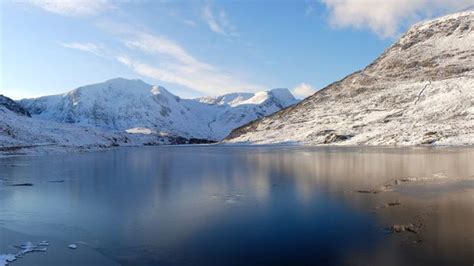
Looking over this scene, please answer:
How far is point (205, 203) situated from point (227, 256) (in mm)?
10881

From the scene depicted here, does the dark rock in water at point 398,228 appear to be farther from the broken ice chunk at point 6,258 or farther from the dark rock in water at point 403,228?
the broken ice chunk at point 6,258

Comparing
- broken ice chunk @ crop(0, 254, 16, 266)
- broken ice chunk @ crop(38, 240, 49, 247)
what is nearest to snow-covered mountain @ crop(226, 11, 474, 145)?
broken ice chunk @ crop(38, 240, 49, 247)

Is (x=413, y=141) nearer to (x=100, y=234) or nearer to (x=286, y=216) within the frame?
(x=286, y=216)

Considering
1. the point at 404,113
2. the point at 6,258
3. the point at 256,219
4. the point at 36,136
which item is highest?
the point at 404,113

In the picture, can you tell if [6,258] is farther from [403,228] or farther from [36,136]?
[36,136]

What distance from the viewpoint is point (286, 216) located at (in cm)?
2173

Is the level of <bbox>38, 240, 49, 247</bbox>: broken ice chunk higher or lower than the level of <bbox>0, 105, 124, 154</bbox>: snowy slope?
lower

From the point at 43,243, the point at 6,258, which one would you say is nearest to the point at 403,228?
the point at 43,243

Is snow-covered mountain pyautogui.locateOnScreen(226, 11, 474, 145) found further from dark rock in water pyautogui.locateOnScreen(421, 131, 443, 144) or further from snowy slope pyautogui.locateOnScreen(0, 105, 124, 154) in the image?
snowy slope pyautogui.locateOnScreen(0, 105, 124, 154)

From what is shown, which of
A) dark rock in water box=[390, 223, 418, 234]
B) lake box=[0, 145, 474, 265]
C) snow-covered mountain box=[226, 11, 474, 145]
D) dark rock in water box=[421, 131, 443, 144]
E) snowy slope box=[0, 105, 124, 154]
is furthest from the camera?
snow-covered mountain box=[226, 11, 474, 145]

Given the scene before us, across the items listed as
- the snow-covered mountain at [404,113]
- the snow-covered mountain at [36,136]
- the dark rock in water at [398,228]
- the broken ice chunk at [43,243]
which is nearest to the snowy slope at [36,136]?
the snow-covered mountain at [36,136]

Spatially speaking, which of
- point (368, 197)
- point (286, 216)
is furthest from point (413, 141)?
point (286, 216)

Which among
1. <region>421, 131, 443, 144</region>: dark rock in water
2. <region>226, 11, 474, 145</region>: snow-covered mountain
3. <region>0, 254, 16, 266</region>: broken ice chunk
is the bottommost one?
<region>0, 254, 16, 266</region>: broken ice chunk

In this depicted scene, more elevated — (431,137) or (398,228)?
(431,137)
